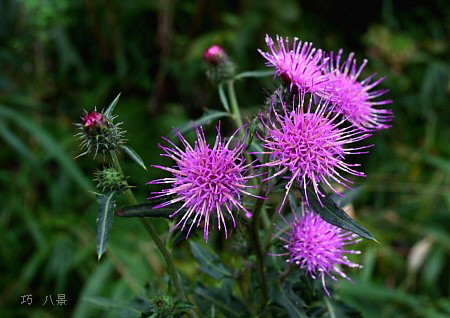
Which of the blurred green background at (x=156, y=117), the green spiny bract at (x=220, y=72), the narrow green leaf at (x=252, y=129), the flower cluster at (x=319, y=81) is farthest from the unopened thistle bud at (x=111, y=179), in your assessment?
the blurred green background at (x=156, y=117)

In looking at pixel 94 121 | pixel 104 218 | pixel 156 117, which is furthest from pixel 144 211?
pixel 156 117

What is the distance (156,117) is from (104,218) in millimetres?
2058

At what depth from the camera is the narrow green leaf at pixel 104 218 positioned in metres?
0.67

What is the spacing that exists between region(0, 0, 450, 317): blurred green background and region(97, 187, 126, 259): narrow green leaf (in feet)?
4.02

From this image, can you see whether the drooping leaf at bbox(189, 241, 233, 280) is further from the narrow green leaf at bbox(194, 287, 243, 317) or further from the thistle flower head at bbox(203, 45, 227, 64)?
the thistle flower head at bbox(203, 45, 227, 64)

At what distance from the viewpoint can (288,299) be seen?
2.72 feet

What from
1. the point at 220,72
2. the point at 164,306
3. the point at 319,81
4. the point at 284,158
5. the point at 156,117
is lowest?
the point at 164,306

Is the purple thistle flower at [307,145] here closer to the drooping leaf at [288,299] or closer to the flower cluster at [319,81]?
the flower cluster at [319,81]

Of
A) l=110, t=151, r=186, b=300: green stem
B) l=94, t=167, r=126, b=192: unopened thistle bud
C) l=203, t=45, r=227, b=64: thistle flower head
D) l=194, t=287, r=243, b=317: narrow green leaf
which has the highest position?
l=203, t=45, r=227, b=64: thistle flower head

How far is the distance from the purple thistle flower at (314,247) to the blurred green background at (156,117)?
44.3 inches

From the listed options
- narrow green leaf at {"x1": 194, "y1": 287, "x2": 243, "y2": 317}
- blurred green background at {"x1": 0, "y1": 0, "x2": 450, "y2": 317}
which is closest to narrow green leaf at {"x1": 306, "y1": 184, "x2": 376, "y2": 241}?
narrow green leaf at {"x1": 194, "y1": 287, "x2": 243, "y2": 317}

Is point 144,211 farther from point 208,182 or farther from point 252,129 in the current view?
point 252,129

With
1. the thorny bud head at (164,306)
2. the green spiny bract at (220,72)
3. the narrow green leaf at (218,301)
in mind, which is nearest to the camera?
the thorny bud head at (164,306)

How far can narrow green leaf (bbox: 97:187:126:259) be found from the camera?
0.67 m
